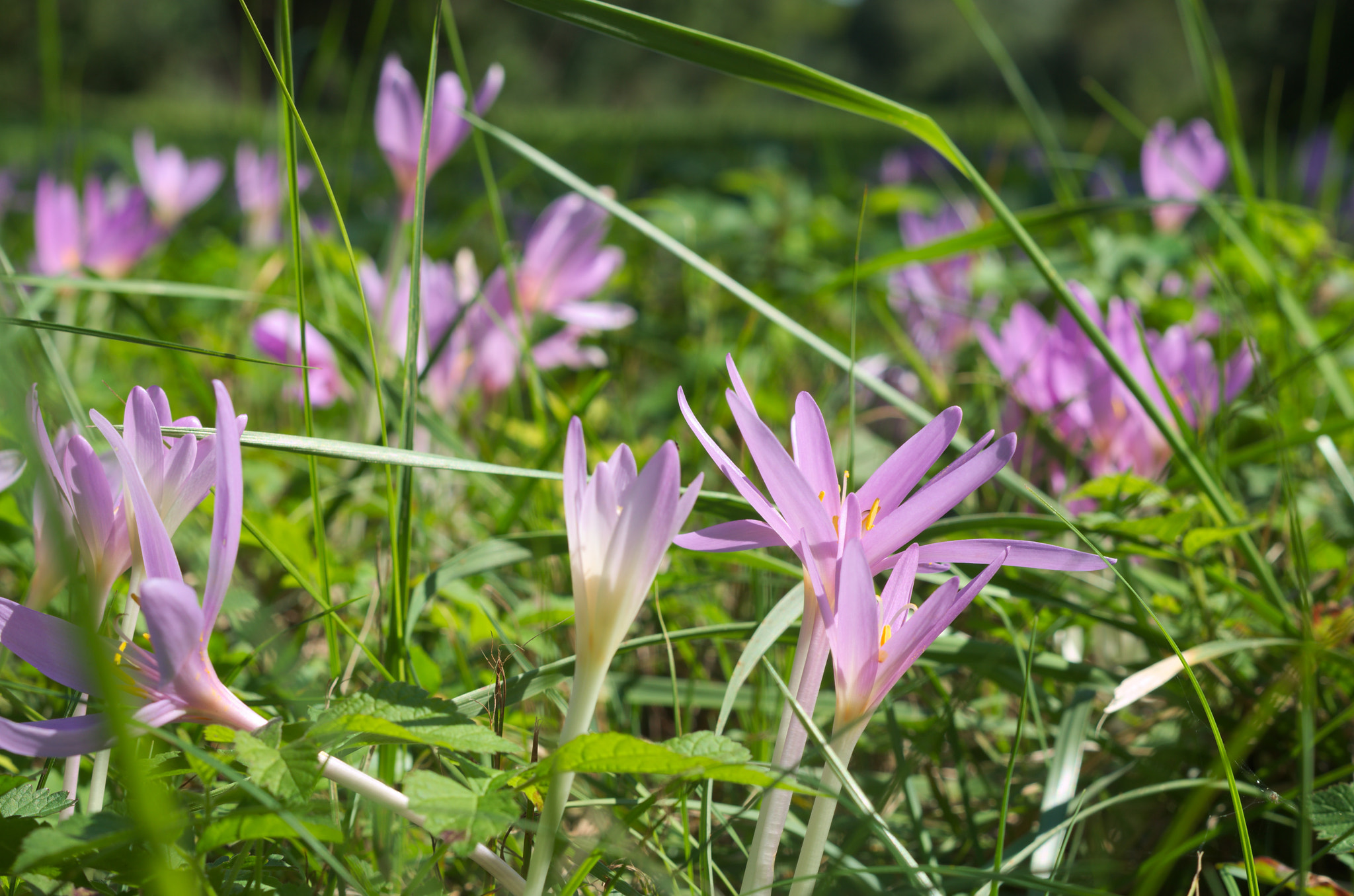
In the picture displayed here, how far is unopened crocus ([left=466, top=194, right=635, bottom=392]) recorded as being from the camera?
151cm

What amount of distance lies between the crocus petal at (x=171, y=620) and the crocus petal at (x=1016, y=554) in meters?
0.39

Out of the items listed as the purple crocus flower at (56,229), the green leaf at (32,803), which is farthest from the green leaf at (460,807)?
the purple crocus flower at (56,229)

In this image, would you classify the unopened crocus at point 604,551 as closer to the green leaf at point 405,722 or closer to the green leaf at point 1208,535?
the green leaf at point 405,722

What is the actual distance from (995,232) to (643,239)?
1878 mm

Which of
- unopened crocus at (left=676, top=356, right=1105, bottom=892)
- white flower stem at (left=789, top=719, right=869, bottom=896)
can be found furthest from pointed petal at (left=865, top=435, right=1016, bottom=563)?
white flower stem at (left=789, top=719, right=869, bottom=896)

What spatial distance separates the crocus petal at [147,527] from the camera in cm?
44

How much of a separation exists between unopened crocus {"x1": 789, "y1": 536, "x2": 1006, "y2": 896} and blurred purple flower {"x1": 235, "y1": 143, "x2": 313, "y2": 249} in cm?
195

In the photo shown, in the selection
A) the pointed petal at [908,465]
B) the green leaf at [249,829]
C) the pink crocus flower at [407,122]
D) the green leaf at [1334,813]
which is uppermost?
the pink crocus flower at [407,122]

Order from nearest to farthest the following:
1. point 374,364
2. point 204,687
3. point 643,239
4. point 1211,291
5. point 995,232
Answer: point 204,687 < point 374,364 < point 995,232 < point 1211,291 < point 643,239

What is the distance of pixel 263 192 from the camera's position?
236cm

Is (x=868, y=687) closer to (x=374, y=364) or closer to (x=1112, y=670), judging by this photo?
(x=374, y=364)

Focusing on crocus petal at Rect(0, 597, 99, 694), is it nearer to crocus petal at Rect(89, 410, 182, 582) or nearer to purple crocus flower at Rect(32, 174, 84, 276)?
crocus petal at Rect(89, 410, 182, 582)

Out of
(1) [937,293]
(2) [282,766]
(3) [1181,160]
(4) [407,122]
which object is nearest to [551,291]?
(4) [407,122]

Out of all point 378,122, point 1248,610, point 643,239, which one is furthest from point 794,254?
point 1248,610
